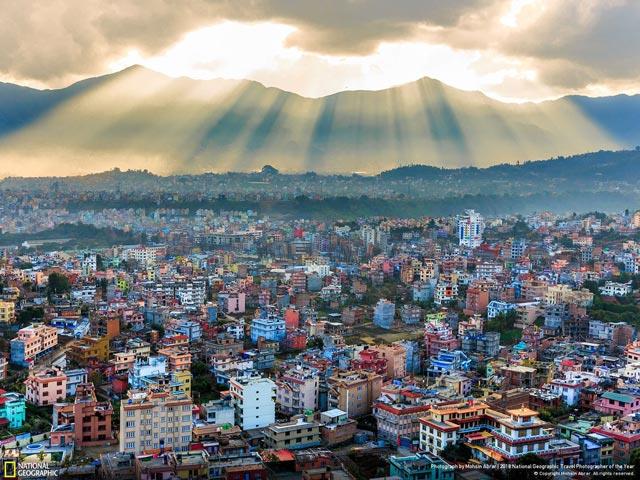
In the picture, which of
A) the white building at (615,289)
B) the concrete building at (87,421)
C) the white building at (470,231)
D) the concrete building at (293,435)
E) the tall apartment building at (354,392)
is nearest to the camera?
the concrete building at (293,435)

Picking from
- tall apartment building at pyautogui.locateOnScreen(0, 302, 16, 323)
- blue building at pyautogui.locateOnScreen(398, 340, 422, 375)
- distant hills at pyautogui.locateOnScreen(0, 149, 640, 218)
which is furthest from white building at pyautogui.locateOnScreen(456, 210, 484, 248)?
tall apartment building at pyautogui.locateOnScreen(0, 302, 16, 323)

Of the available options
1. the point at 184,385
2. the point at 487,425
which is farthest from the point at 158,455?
the point at 487,425

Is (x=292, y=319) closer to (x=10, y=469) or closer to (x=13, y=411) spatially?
(x=13, y=411)

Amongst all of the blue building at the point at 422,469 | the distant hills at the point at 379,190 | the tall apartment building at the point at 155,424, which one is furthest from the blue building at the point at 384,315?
the distant hills at the point at 379,190

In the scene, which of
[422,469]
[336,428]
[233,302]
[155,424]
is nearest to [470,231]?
[233,302]

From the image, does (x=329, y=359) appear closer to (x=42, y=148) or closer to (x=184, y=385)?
(x=184, y=385)

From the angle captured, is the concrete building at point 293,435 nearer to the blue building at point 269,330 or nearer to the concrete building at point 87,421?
the concrete building at point 87,421
